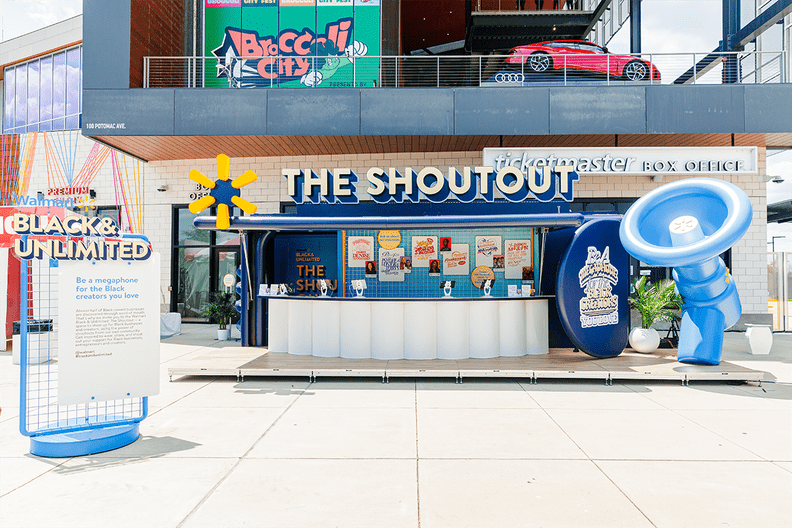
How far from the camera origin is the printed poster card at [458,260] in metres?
11.2

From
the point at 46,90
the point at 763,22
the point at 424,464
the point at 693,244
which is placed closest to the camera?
the point at 424,464

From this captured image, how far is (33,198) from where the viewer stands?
49.4 ft

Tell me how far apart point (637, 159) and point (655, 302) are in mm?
5007

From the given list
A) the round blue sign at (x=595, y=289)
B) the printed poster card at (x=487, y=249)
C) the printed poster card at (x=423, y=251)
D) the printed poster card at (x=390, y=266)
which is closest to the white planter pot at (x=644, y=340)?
the round blue sign at (x=595, y=289)

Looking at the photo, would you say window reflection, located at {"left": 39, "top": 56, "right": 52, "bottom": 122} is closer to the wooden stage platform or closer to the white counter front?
the wooden stage platform

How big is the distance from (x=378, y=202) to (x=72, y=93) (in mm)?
13906

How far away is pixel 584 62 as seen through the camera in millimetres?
12914

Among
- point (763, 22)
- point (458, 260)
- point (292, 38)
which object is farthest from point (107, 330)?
point (763, 22)

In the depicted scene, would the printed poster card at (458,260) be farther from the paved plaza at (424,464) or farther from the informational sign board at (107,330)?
the informational sign board at (107,330)

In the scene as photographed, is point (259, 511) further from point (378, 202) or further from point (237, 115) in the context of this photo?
point (237, 115)

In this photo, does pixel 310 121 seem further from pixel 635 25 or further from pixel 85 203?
pixel 635 25

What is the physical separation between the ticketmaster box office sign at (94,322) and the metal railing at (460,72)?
943cm

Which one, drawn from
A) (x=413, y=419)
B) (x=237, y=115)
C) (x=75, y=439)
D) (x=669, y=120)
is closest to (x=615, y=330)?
(x=413, y=419)

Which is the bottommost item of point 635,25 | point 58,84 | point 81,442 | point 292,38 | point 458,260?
point 81,442
